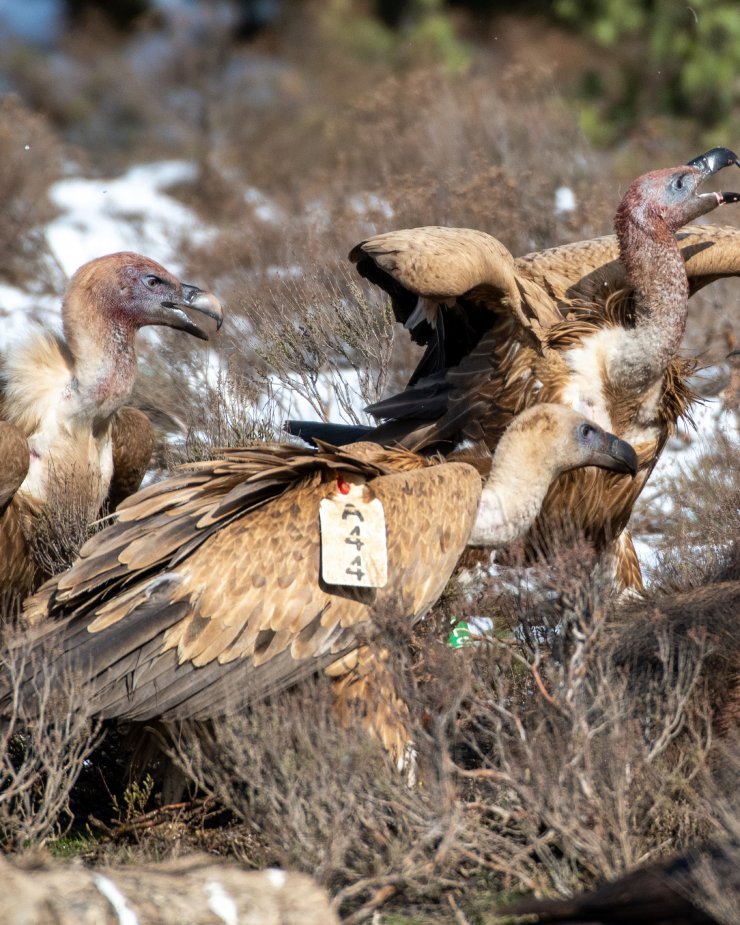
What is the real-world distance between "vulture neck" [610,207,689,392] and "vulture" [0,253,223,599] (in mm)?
1679

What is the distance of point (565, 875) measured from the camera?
152 inches

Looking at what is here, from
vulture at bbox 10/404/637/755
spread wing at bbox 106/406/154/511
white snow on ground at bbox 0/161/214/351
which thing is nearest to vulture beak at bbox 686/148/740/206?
vulture at bbox 10/404/637/755

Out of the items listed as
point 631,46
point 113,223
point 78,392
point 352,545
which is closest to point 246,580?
point 352,545

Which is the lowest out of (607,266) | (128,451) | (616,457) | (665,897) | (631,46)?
(665,897)

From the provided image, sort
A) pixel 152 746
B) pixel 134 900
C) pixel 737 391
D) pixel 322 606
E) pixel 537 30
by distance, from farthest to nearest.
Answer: pixel 537 30, pixel 737 391, pixel 152 746, pixel 322 606, pixel 134 900

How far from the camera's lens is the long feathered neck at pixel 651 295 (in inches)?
226

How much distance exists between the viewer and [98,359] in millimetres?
5887

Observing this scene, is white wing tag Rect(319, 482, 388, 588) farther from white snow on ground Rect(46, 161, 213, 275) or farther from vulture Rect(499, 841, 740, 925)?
white snow on ground Rect(46, 161, 213, 275)

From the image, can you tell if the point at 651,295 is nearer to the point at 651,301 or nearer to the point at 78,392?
the point at 651,301

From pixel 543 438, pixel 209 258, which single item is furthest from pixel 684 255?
pixel 209 258

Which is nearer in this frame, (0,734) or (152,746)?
(0,734)

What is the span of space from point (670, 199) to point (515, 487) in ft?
5.50

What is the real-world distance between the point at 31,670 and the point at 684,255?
136 inches

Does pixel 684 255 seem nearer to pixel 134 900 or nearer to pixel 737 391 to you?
pixel 737 391
